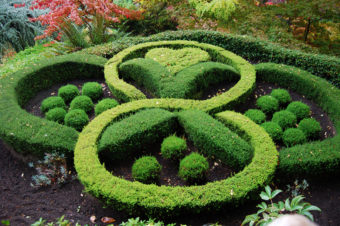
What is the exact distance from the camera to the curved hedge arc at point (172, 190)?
4250 mm

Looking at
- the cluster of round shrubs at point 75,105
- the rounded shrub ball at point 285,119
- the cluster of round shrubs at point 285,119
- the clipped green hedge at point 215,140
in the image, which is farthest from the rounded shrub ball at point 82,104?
the rounded shrub ball at point 285,119

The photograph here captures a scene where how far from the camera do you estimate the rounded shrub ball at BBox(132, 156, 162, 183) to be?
4.82 meters

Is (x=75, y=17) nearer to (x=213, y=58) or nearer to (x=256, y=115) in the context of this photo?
(x=213, y=58)

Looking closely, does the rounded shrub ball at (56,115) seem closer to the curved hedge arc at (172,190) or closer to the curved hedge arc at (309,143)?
the curved hedge arc at (172,190)

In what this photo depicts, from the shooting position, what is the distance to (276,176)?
16.4 ft

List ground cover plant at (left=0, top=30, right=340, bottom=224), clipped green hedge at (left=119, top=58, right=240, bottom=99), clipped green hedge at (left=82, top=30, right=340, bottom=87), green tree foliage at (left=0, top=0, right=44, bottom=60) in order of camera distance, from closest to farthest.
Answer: ground cover plant at (left=0, top=30, right=340, bottom=224)
clipped green hedge at (left=119, top=58, right=240, bottom=99)
clipped green hedge at (left=82, top=30, right=340, bottom=87)
green tree foliage at (left=0, top=0, right=44, bottom=60)

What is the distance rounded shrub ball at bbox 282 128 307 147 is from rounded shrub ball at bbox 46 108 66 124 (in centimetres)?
491

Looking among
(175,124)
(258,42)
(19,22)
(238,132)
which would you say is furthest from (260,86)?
(19,22)

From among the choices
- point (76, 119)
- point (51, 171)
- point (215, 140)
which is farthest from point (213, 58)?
point (51, 171)

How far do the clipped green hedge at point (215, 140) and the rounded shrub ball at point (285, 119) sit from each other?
1.43 meters

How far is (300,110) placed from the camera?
21.1 feet

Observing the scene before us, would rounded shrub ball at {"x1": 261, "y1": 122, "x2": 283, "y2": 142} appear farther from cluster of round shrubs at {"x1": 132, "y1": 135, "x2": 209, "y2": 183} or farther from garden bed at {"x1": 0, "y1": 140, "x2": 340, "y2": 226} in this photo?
cluster of round shrubs at {"x1": 132, "y1": 135, "x2": 209, "y2": 183}

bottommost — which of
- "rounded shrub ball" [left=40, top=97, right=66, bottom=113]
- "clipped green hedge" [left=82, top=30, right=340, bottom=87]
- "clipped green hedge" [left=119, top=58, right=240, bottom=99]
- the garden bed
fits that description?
the garden bed

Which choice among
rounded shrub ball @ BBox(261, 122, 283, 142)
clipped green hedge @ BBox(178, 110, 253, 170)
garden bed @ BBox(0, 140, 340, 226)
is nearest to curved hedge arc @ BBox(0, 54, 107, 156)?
garden bed @ BBox(0, 140, 340, 226)
